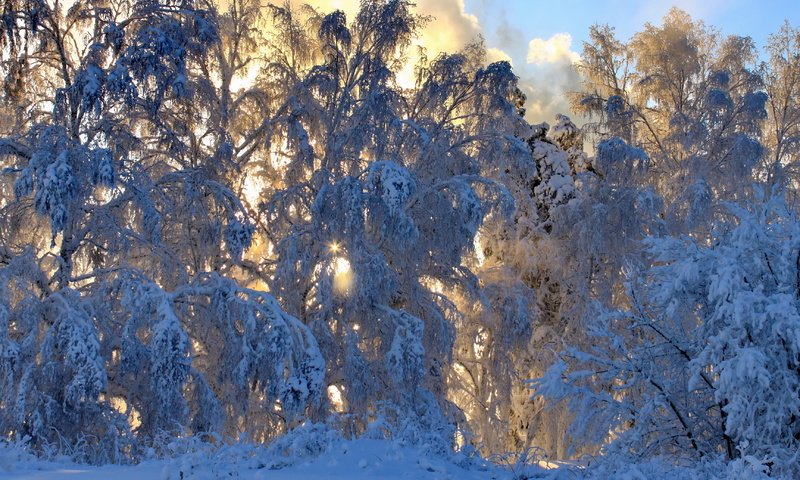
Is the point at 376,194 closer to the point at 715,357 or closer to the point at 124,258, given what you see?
the point at 124,258

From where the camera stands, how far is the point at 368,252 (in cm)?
1291

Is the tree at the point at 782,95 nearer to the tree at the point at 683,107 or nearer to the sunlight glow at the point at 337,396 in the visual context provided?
the tree at the point at 683,107

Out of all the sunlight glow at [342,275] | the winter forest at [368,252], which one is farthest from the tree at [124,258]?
the sunlight glow at [342,275]

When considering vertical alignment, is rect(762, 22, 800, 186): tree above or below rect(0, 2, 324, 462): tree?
above

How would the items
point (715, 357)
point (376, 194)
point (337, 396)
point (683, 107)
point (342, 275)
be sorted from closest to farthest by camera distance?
point (715, 357) → point (376, 194) → point (342, 275) → point (337, 396) → point (683, 107)

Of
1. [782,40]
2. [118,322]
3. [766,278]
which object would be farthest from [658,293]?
[782,40]

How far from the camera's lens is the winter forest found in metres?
6.79

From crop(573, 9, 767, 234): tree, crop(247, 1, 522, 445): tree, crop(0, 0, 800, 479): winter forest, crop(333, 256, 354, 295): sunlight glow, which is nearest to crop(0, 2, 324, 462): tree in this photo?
crop(0, 0, 800, 479): winter forest

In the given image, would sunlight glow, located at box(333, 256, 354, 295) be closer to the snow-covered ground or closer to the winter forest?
the winter forest

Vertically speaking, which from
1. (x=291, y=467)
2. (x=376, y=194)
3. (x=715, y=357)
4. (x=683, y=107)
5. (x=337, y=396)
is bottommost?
(x=291, y=467)

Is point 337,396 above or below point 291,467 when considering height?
above

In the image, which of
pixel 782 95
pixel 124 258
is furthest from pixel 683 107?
pixel 124 258

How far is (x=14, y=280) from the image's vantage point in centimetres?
995

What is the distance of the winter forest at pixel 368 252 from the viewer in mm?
6793
